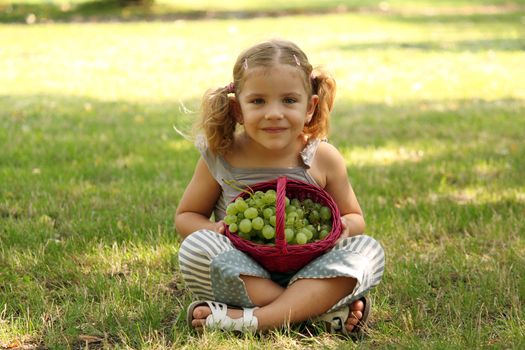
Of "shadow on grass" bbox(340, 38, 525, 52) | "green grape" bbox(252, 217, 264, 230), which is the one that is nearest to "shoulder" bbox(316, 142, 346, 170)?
"green grape" bbox(252, 217, 264, 230)

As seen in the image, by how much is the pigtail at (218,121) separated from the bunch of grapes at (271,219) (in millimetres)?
368

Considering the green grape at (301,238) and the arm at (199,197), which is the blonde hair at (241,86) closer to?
the arm at (199,197)

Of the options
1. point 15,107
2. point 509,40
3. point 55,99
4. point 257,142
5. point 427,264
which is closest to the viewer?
point 257,142

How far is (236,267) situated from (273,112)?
2.04ft

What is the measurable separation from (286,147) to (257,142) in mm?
128

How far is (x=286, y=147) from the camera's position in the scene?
12.0 ft

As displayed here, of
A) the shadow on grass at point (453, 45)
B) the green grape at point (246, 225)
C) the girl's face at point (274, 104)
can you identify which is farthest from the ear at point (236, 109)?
the shadow on grass at point (453, 45)

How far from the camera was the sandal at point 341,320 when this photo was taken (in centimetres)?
322

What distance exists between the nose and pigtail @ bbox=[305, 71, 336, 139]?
313 mm

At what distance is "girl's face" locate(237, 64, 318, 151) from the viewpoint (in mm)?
3389

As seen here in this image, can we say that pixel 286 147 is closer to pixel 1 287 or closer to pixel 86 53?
pixel 1 287

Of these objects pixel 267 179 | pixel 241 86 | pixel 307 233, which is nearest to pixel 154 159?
pixel 267 179

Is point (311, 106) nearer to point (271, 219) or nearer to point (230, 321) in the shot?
point (271, 219)

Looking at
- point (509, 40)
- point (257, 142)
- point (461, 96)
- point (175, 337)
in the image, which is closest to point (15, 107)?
point (461, 96)
